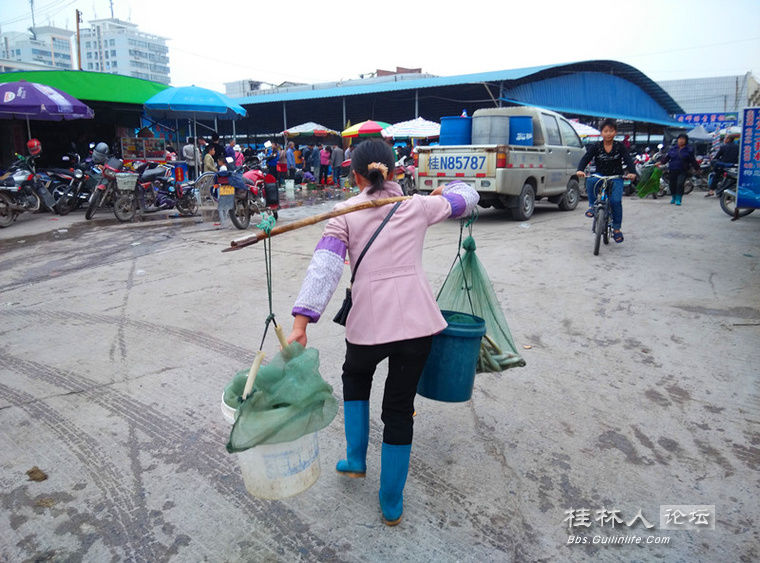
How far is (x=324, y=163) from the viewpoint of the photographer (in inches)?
821

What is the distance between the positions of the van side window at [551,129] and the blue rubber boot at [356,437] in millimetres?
9768

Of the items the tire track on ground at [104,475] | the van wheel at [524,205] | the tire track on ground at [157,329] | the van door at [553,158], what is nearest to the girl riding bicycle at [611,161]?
the van wheel at [524,205]

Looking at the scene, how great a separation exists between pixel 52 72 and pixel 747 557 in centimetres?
1962

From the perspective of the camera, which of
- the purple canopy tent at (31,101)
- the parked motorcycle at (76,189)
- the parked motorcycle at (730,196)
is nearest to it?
the parked motorcycle at (730,196)

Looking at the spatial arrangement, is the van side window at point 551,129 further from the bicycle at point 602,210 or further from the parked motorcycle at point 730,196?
the bicycle at point 602,210

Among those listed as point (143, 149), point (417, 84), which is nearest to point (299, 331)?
point (143, 149)

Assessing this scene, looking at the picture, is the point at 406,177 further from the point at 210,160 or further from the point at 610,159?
the point at 610,159

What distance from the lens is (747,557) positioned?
214 cm

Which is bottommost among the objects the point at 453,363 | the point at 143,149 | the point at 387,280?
the point at 453,363

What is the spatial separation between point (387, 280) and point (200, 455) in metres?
1.50

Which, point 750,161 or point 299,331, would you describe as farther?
point 750,161

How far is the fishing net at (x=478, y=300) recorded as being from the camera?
9.48 ft

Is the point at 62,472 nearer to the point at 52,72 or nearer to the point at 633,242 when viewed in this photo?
the point at 633,242

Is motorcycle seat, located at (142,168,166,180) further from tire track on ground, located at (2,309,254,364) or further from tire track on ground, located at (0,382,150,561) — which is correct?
tire track on ground, located at (0,382,150,561)
